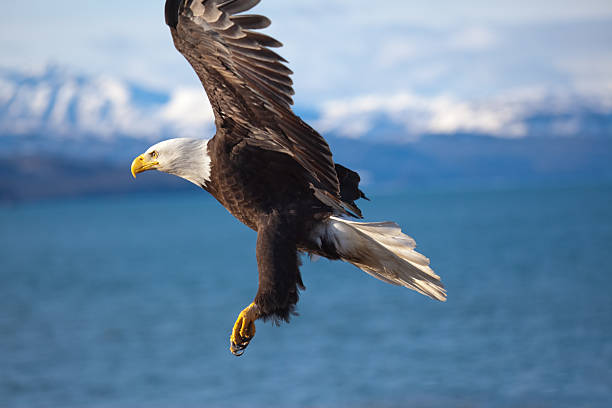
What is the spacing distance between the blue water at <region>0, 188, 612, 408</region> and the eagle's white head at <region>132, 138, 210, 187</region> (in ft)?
6.05

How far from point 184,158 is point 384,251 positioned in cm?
120

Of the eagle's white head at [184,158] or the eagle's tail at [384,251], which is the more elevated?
the eagle's white head at [184,158]

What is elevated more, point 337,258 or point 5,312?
point 5,312

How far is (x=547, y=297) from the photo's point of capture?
46469 mm

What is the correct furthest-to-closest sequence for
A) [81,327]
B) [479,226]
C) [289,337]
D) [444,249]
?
[479,226] < [444,249] < [81,327] < [289,337]

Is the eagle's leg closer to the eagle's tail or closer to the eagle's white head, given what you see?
the eagle's tail

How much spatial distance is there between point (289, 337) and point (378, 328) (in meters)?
4.48


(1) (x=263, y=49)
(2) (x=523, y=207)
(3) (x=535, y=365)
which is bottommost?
(1) (x=263, y=49)

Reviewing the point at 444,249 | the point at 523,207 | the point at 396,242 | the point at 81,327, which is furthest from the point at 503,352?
the point at 523,207

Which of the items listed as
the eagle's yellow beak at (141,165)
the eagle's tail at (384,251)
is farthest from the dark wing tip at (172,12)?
the eagle's tail at (384,251)

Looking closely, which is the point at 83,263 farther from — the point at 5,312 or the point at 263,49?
the point at 263,49

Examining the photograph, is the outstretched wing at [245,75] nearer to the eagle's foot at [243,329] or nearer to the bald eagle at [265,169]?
the bald eagle at [265,169]

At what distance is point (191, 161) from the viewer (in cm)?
400

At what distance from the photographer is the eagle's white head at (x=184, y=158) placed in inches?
157
